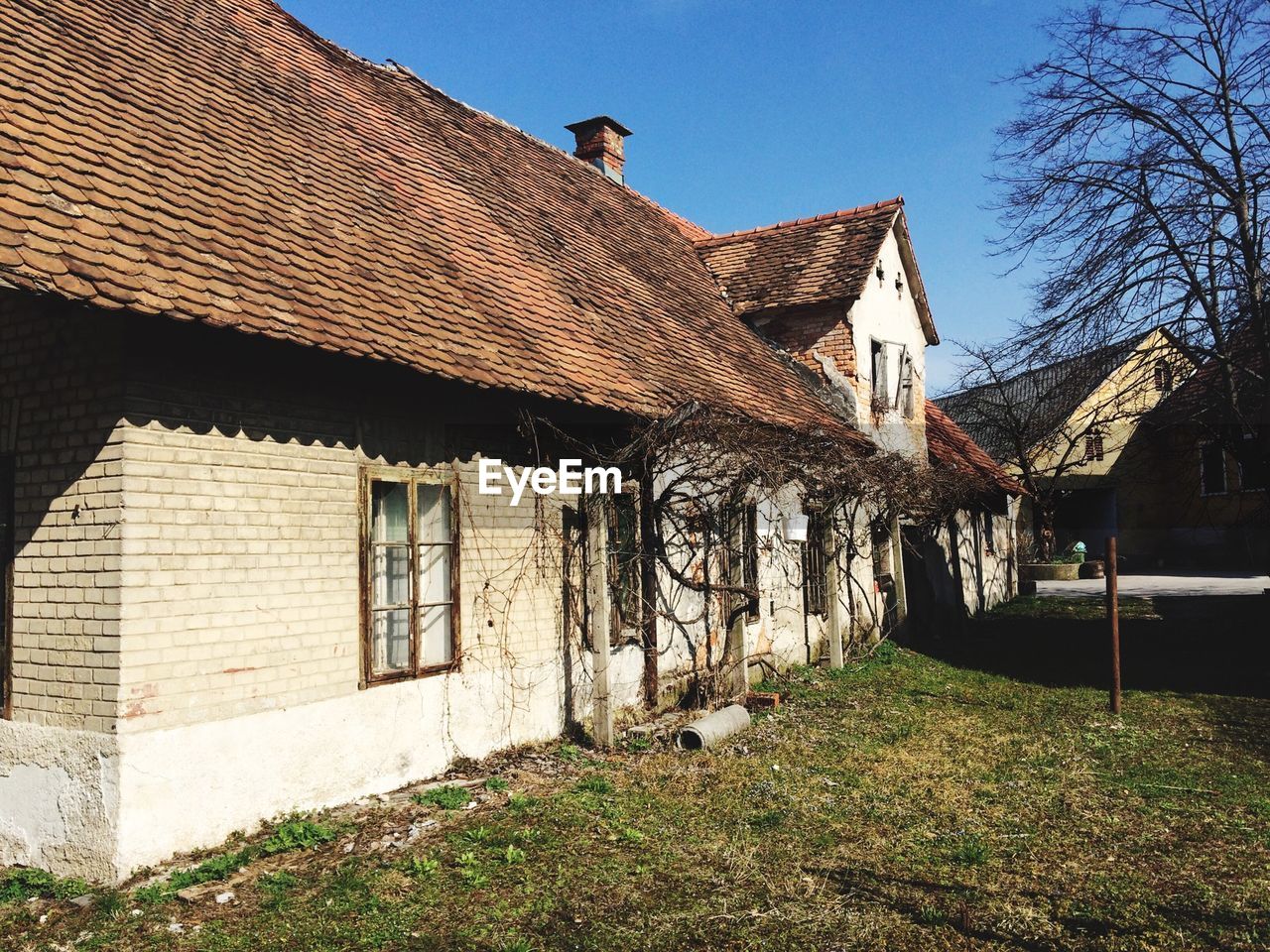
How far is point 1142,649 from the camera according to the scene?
44.9 feet

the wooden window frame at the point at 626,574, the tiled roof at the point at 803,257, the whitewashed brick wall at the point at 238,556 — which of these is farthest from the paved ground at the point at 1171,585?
the whitewashed brick wall at the point at 238,556

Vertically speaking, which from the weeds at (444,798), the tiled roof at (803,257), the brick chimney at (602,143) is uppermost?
the brick chimney at (602,143)

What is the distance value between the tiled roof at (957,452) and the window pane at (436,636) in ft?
40.8

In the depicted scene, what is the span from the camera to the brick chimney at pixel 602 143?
53.6 ft

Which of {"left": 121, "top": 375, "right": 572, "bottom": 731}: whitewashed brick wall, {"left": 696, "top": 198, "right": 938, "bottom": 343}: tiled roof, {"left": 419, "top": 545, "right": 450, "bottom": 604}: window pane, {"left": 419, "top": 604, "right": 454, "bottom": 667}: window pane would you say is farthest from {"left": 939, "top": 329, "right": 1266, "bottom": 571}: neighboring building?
{"left": 121, "top": 375, "right": 572, "bottom": 731}: whitewashed brick wall

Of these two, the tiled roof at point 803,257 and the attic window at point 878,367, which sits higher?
the tiled roof at point 803,257

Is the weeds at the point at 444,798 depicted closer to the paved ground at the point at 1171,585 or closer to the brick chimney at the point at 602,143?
the brick chimney at the point at 602,143

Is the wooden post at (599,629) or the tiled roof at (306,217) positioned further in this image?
the wooden post at (599,629)

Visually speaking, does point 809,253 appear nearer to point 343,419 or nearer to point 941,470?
point 941,470

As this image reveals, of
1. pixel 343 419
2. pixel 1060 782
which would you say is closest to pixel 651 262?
pixel 343 419

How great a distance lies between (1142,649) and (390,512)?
11821 millimetres

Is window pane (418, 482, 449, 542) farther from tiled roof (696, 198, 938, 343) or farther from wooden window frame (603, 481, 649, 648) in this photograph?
tiled roof (696, 198, 938, 343)

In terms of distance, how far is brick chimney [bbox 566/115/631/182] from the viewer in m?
16.3

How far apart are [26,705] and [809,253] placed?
1232 cm
